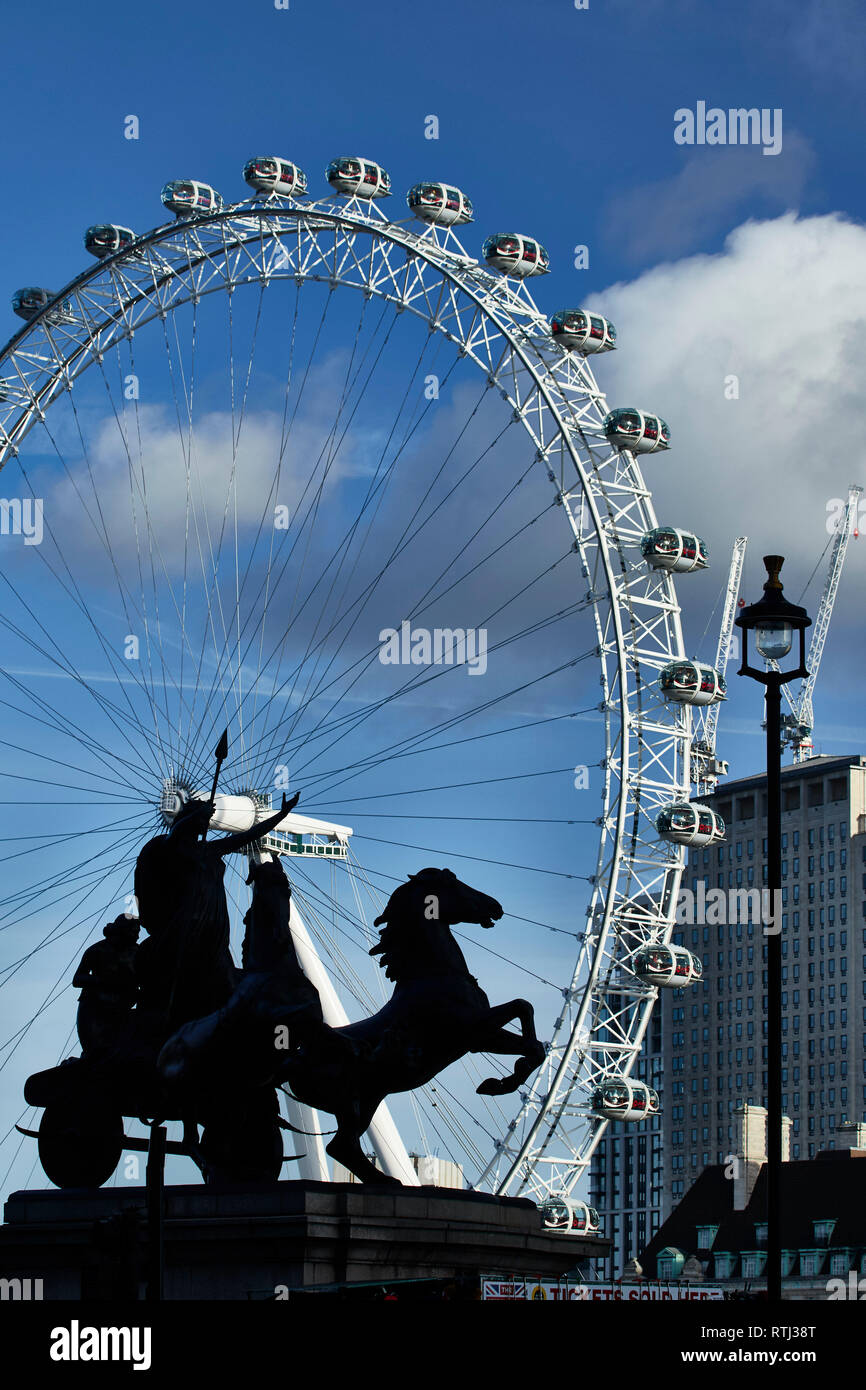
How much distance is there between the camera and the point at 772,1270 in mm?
18703

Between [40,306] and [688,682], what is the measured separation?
18534mm

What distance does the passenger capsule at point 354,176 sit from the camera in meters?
51.1

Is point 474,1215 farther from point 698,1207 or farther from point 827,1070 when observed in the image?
point 827,1070

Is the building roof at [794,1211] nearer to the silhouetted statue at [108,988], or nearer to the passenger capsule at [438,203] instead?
the passenger capsule at [438,203]

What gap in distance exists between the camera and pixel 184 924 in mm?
33500

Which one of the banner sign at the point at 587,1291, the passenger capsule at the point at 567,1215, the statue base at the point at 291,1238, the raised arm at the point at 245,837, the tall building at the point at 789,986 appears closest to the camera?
the banner sign at the point at 587,1291

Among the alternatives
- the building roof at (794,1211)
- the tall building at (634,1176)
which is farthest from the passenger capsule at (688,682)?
the tall building at (634,1176)

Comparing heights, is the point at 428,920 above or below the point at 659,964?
below

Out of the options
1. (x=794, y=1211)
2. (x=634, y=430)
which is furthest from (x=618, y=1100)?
(x=794, y=1211)

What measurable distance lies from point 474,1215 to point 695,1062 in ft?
415

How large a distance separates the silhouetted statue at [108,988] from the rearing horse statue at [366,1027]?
268 centimetres

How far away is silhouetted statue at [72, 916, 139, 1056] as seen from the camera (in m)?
33.8

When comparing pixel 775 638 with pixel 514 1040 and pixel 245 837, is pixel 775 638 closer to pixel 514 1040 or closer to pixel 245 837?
pixel 514 1040
